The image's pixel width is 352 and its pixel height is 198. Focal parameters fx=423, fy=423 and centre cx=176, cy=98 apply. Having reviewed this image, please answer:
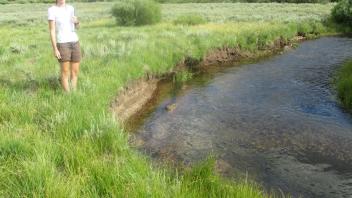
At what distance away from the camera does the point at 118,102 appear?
1171 centimetres

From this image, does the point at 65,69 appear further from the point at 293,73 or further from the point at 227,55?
the point at 227,55

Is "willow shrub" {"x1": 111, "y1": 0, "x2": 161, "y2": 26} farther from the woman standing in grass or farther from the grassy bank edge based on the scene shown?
the woman standing in grass

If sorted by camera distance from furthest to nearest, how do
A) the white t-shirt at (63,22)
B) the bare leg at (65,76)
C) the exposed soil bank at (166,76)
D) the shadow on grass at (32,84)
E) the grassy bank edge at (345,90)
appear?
the grassy bank edge at (345,90), the exposed soil bank at (166,76), the shadow on grass at (32,84), the bare leg at (65,76), the white t-shirt at (63,22)

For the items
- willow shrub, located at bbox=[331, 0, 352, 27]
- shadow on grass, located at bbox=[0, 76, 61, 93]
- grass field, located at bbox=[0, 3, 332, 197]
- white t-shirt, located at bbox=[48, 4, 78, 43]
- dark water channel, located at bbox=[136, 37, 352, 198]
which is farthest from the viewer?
willow shrub, located at bbox=[331, 0, 352, 27]

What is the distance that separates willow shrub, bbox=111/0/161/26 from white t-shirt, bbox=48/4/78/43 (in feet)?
69.8

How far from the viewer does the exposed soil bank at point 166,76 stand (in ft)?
39.2

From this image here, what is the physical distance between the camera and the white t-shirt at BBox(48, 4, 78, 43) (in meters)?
9.72

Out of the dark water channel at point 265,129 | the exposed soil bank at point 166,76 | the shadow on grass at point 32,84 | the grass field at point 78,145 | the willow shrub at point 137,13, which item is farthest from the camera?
the willow shrub at point 137,13

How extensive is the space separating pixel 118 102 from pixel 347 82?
23.1 feet

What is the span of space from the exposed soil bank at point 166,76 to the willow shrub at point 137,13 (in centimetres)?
1081

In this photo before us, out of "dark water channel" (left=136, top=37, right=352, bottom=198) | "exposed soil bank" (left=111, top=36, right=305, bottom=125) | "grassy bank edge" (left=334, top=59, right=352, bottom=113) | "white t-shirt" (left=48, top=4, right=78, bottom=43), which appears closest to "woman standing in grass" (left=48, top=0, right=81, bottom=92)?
"white t-shirt" (left=48, top=4, right=78, bottom=43)

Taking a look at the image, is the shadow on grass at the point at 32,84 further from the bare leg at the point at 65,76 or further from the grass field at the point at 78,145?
the bare leg at the point at 65,76

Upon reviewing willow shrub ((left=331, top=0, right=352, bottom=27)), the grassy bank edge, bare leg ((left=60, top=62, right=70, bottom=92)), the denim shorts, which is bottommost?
the grassy bank edge

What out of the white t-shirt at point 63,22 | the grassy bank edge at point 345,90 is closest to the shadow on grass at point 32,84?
the white t-shirt at point 63,22
